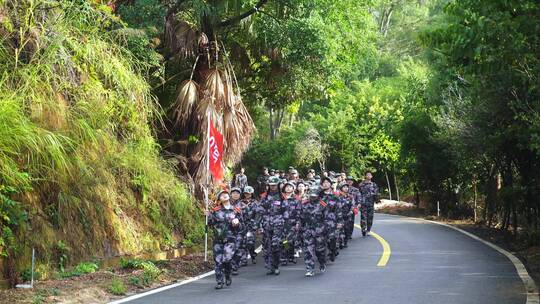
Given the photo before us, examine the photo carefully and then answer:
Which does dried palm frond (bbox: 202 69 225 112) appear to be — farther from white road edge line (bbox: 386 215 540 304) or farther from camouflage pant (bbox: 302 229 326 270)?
white road edge line (bbox: 386 215 540 304)

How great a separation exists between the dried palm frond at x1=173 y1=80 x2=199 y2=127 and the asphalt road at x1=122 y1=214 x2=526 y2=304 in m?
4.90

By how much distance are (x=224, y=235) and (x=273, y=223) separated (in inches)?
97.1

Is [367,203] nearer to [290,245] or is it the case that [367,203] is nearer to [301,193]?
[290,245]

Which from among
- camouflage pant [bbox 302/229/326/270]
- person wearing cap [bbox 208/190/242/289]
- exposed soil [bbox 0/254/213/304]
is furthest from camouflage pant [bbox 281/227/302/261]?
person wearing cap [bbox 208/190/242/289]

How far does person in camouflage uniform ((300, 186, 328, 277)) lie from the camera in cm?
1404

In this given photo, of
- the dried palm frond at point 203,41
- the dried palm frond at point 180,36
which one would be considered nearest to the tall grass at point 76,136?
the dried palm frond at point 180,36

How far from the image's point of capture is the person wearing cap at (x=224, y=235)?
1231 centimetres

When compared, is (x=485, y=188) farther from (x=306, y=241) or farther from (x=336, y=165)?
(x=336, y=165)

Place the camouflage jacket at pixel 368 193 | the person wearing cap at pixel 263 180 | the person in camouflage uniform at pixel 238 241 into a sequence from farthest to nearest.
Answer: the person wearing cap at pixel 263 180, the camouflage jacket at pixel 368 193, the person in camouflage uniform at pixel 238 241

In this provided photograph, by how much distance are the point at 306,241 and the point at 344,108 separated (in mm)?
36624

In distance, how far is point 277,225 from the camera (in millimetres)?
14906

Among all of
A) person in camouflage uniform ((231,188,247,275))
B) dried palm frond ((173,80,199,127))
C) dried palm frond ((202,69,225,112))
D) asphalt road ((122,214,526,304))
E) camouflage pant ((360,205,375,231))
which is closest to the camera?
asphalt road ((122,214,526,304))

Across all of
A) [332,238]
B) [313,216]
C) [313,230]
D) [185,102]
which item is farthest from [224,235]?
[185,102]

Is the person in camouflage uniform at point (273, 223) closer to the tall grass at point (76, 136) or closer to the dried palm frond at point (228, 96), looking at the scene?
the tall grass at point (76, 136)
